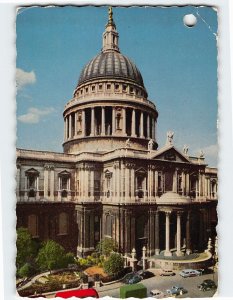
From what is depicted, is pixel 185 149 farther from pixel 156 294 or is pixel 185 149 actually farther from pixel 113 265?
pixel 156 294

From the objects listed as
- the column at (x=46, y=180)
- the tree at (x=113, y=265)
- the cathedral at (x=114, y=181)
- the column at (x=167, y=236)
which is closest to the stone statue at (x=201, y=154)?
the cathedral at (x=114, y=181)

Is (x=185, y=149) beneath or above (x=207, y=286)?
above

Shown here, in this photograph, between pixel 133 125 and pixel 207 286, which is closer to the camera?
pixel 207 286

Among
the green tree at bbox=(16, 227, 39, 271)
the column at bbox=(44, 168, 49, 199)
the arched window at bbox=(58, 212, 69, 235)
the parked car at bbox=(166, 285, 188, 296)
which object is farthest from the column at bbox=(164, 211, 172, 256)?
the green tree at bbox=(16, 227, 39, 271)

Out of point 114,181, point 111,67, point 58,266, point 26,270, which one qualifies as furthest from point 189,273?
point 111,67

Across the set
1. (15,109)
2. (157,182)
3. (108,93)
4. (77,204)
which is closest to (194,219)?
(157,182)

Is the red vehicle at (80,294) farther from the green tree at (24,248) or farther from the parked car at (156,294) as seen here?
the parked car at (156,294)

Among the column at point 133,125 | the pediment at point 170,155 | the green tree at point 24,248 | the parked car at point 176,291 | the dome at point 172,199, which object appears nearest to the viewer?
the green tree at point 24,248
